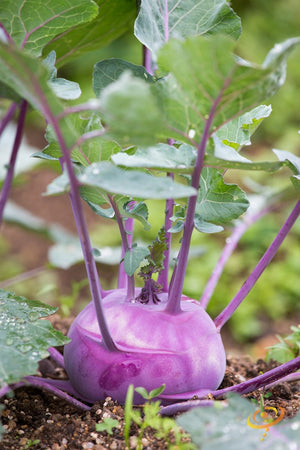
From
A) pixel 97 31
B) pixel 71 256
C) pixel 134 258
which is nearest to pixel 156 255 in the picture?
pixel 134 258

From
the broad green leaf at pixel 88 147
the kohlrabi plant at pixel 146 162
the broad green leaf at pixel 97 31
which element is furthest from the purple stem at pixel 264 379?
the broad green leaf at pixel 97 31

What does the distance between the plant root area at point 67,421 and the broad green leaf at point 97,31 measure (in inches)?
22.1

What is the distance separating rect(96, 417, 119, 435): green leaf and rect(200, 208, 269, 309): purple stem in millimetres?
285

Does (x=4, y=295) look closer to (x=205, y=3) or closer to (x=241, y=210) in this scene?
(x=241, y=210)

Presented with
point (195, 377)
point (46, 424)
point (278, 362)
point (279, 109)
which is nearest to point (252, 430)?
point (195, 377)

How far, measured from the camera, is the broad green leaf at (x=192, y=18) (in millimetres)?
729

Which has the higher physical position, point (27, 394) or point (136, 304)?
point (136, 304)

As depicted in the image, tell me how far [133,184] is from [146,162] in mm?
79

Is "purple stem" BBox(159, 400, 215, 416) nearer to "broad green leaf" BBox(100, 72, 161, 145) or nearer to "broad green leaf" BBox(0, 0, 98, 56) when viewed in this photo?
"broad green leaf" BBox(100, 72, 161, 145)

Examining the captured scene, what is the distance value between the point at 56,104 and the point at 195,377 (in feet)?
1.23

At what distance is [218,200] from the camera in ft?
2.15

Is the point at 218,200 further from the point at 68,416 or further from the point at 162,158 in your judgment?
the point at 68,416

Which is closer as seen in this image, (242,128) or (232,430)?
(232,430)

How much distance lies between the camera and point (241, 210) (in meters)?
0.64
